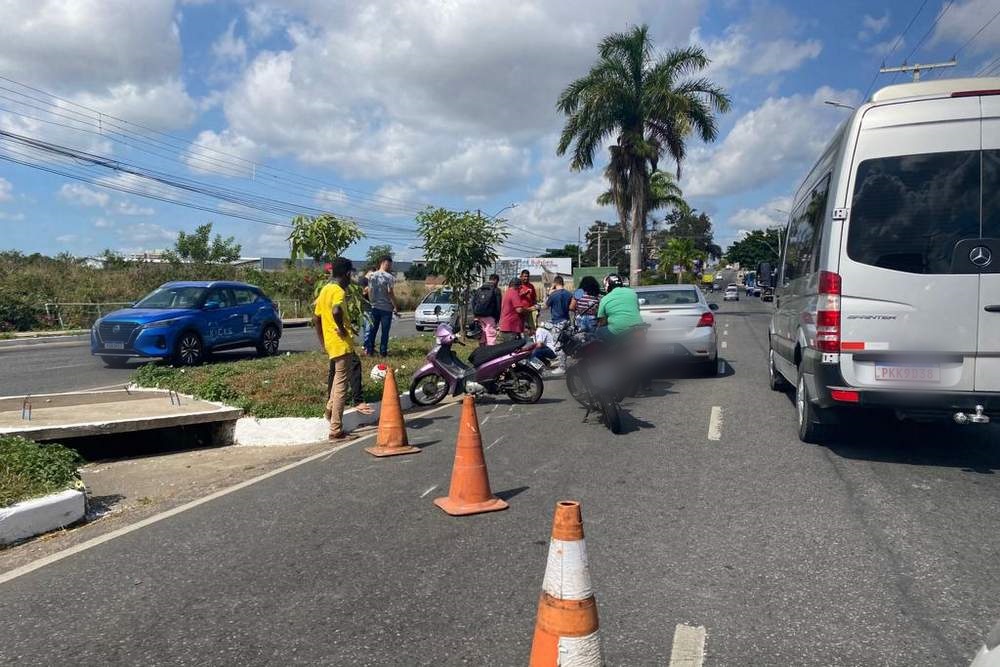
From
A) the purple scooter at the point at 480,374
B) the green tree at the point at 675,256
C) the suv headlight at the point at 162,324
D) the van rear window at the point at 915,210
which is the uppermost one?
the green tree at the point at 675,256

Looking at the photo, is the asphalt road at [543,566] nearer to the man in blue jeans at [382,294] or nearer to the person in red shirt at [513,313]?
the person in red shirt at [513,313]

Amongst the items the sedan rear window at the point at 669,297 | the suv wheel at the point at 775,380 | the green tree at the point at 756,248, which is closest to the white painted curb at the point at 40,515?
the suv wheel at the point at 775,380

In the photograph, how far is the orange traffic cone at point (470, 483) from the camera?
17.7 feet

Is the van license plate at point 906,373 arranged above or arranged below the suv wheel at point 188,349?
above

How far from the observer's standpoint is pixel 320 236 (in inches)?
533

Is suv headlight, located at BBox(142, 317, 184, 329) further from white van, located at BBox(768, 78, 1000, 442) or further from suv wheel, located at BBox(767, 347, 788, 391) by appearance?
white van, located at BBox(768, 78, 1000, 442)

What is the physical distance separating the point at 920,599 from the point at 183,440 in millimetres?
7804

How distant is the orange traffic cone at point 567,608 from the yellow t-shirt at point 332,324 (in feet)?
19.0

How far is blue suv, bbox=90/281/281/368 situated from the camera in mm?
13844

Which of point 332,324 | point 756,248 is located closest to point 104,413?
point 332,324

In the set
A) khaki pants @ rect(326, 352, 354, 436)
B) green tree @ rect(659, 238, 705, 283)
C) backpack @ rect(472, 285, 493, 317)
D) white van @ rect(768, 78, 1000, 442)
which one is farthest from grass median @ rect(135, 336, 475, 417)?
green tree @ rect(659, 238, 705, 283)

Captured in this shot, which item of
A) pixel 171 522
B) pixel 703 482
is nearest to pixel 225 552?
pixel 171 522

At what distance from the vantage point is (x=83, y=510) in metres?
5.71

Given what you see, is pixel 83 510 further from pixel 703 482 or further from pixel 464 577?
pixel 703 482
